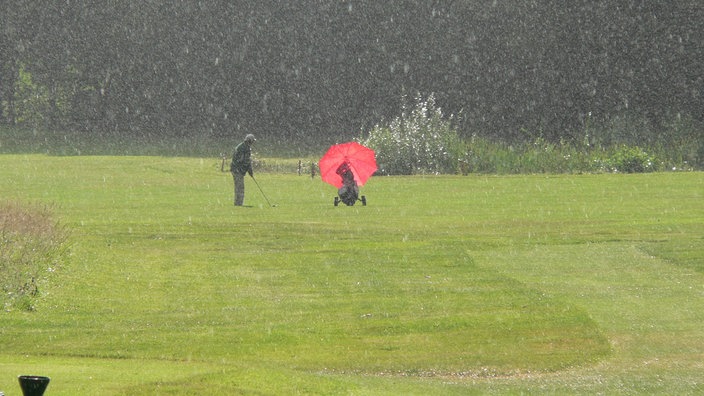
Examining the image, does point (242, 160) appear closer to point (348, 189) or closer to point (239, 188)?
point (239, 188)

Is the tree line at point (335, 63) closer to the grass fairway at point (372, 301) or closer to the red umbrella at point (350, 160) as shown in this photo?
the grass fairway at point (372, 301)

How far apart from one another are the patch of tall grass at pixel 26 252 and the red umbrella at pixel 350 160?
7.55 m

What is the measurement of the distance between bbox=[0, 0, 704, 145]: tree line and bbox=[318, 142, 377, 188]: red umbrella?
1243 inches

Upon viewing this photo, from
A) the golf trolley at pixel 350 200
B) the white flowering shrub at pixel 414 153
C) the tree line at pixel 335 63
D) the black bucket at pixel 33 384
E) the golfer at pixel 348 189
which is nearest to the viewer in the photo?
the black bucket at pixel 33 384

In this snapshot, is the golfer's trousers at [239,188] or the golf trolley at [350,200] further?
the golf trolley at [350,200]

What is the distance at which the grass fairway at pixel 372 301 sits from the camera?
40.0 ft

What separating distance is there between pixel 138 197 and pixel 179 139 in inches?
1337

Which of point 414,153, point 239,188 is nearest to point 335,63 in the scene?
point 414,153

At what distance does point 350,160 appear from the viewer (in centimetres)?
2906

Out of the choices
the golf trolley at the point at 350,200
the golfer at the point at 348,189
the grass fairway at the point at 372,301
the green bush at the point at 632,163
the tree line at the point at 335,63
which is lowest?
the grass fairway at the point at 372,301

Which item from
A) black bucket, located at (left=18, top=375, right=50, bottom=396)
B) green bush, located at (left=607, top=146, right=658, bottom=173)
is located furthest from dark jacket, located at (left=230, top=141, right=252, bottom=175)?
black bucket, located at (left=18, top=375, right=50, bottom=396)

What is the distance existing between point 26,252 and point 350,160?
37.8ft

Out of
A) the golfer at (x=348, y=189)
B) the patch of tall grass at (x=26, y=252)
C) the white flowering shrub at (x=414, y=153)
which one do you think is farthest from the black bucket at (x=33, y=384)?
the white flowering shrub at (x=414, y=153)

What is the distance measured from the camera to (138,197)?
34.0m
